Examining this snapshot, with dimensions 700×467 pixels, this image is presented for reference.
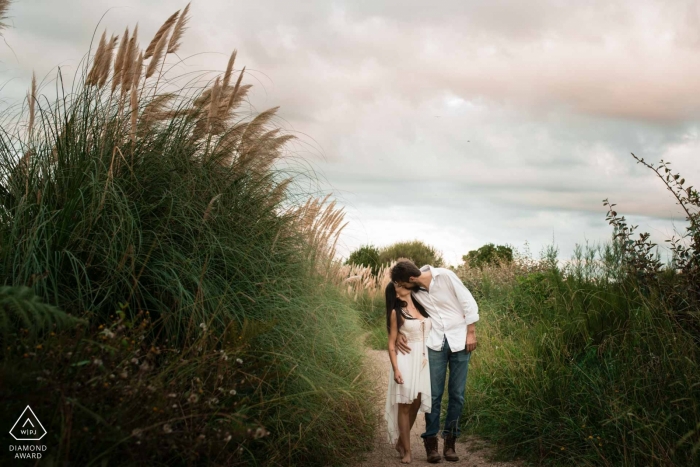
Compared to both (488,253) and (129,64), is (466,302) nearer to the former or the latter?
(129,64)

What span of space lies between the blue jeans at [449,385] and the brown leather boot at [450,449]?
0.06 metres

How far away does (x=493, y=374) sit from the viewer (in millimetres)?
6543

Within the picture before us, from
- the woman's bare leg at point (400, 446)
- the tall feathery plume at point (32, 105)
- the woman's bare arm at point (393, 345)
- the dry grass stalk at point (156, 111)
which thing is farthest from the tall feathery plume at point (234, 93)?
the woman's bare leg at point (400, 446)

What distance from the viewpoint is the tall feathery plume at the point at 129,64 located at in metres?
5.79

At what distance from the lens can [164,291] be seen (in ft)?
15.0

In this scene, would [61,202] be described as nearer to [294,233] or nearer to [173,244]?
[173,244]

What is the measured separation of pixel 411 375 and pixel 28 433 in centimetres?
Result: 344

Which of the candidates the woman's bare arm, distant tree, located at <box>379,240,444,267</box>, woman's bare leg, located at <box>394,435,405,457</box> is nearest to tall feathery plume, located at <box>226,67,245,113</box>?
the woman's bare arm

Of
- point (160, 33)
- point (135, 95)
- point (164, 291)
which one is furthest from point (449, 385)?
point (160, 33)

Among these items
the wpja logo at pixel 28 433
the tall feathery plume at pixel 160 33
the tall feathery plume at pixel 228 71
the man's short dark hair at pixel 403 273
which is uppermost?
the tall feathery plume at pixel 160 33

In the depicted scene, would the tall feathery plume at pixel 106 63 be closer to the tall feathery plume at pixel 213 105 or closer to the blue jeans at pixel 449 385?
the tall feathery plume at pixel 213 105

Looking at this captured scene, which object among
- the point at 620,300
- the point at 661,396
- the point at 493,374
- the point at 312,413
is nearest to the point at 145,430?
the point at 312,413

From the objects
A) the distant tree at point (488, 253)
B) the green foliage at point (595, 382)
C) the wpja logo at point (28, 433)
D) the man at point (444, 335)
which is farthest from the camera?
the distant tree at point (488, 253)

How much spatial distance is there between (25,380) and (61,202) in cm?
225
